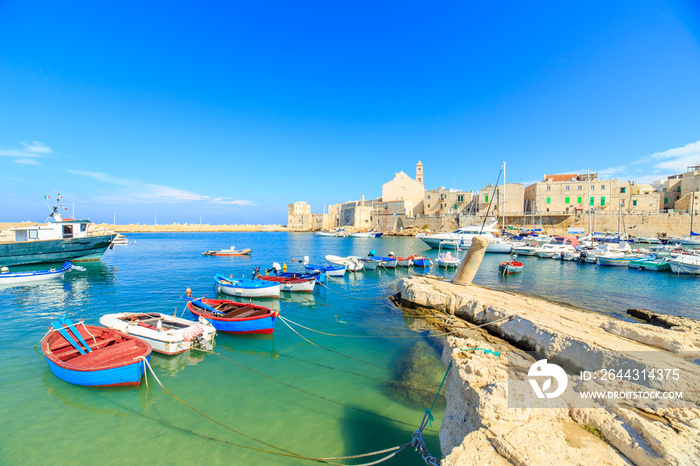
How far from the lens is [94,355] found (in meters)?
6.74

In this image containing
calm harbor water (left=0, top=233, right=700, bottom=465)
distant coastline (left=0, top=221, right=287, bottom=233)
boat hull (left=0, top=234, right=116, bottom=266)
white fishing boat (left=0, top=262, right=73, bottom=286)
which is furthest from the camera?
distant coastline (left=0, top=221, right=287, bottom=233)

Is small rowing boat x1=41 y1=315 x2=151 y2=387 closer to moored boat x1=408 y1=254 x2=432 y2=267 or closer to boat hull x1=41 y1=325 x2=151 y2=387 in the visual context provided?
boat hull x1=41 y1=325 x2=151 y2=387

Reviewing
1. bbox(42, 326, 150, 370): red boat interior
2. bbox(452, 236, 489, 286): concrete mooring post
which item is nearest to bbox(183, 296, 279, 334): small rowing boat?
bbox(42, 326, 150, 370): red boat interior

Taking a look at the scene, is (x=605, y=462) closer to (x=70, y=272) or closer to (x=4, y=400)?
(x=4, y=400)

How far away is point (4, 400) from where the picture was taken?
593 centimetres

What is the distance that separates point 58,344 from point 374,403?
7.89 meters

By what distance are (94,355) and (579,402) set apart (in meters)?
9.41

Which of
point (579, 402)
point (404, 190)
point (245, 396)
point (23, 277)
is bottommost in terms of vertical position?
point (245, 396)

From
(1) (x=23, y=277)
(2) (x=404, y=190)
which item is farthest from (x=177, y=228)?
(1) (x=23, y=277)

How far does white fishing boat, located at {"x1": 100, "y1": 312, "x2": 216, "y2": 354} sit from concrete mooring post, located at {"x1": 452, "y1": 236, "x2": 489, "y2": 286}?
392 inches

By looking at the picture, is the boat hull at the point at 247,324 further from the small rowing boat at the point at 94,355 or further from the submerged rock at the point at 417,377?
the submerged rock at the point at 417,377

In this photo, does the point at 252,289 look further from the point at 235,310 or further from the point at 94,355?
Answer: the point at 94,355

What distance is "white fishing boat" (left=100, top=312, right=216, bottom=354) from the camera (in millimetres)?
7699

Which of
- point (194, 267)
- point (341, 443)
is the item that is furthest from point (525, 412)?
point (194, 267)
